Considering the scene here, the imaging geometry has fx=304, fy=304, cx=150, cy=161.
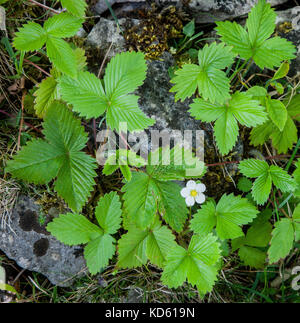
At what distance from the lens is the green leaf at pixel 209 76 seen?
1.90 m

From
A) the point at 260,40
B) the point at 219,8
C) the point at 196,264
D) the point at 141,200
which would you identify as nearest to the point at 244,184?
the point at 196,264

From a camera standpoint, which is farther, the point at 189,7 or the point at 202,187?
the point at 189,7

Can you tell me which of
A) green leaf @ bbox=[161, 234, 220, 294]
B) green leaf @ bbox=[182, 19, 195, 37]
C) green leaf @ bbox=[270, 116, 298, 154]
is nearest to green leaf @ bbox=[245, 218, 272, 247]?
green leaf @ bbox=[161, 234, 220, 294]

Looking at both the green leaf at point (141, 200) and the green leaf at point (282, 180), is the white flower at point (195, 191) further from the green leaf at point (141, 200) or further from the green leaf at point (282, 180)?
the green leaf at point (282, 180)

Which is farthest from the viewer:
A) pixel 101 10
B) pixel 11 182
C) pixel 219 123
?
pixel 101 10

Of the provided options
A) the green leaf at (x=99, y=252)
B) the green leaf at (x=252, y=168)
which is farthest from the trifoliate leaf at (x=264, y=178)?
the green leaf at (x=99, y=252)

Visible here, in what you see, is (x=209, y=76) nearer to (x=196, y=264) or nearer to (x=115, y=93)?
(x=115, y=93)

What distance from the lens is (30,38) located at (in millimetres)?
1889

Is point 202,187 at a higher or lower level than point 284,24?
lower

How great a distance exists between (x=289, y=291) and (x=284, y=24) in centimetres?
209

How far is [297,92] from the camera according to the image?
7.52 ft
